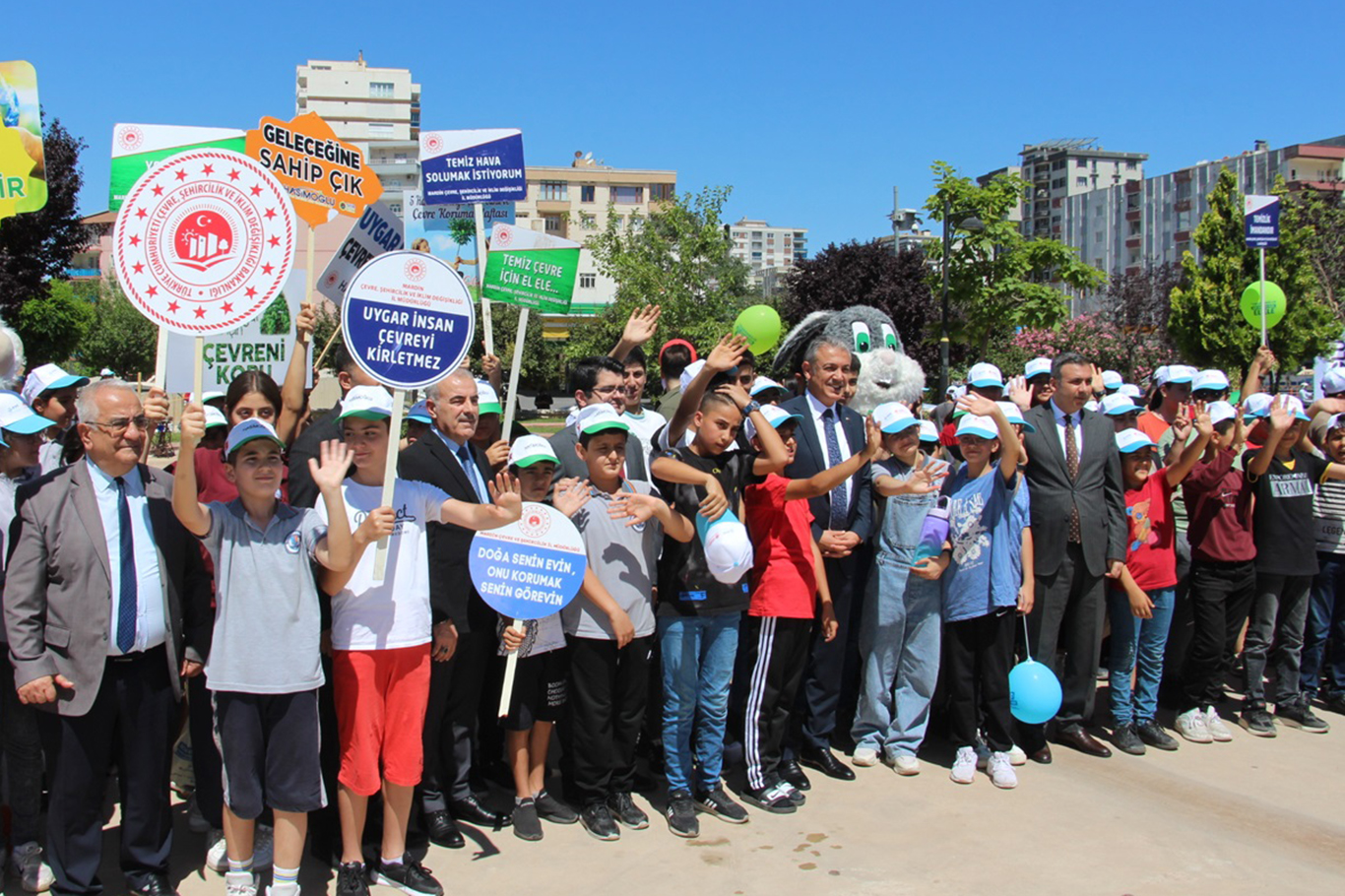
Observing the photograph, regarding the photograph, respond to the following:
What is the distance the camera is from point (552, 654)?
4.82 m

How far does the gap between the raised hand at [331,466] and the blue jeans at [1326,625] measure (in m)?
6.02

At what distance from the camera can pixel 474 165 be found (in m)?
6.86

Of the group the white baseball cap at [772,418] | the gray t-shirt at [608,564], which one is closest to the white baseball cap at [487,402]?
the gray t-shirt at [608,564]

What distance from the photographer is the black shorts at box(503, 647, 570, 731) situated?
474 centimetres

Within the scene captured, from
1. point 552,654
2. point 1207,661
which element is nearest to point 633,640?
point 552,654

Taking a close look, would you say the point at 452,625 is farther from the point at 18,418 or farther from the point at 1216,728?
the point at 1216,728

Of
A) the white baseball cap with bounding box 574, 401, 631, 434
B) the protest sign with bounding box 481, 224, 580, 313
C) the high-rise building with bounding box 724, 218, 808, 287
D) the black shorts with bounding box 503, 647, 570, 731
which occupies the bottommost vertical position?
the black shorts with bounding box 503, 647, 570, 731

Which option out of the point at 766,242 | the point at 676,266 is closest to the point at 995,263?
the point at 676,266

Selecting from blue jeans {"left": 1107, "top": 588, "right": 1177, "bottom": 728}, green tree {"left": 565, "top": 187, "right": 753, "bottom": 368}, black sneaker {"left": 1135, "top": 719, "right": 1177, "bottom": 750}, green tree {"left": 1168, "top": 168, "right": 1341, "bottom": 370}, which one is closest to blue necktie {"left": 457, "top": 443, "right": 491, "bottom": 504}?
blue jeans {"left": 1107, "top": 588, "right": 1177, "bottom": 728}

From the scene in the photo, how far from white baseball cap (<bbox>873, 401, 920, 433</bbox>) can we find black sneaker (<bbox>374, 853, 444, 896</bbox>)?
2980 millimetres

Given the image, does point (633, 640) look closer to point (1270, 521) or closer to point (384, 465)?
point (384, 465)

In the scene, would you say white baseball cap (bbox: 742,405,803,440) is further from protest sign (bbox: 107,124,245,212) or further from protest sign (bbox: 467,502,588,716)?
protest sign (bbox: 107,124,245,212)

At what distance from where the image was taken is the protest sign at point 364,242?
6922 millimetres

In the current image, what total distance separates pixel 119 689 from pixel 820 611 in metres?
3.18
